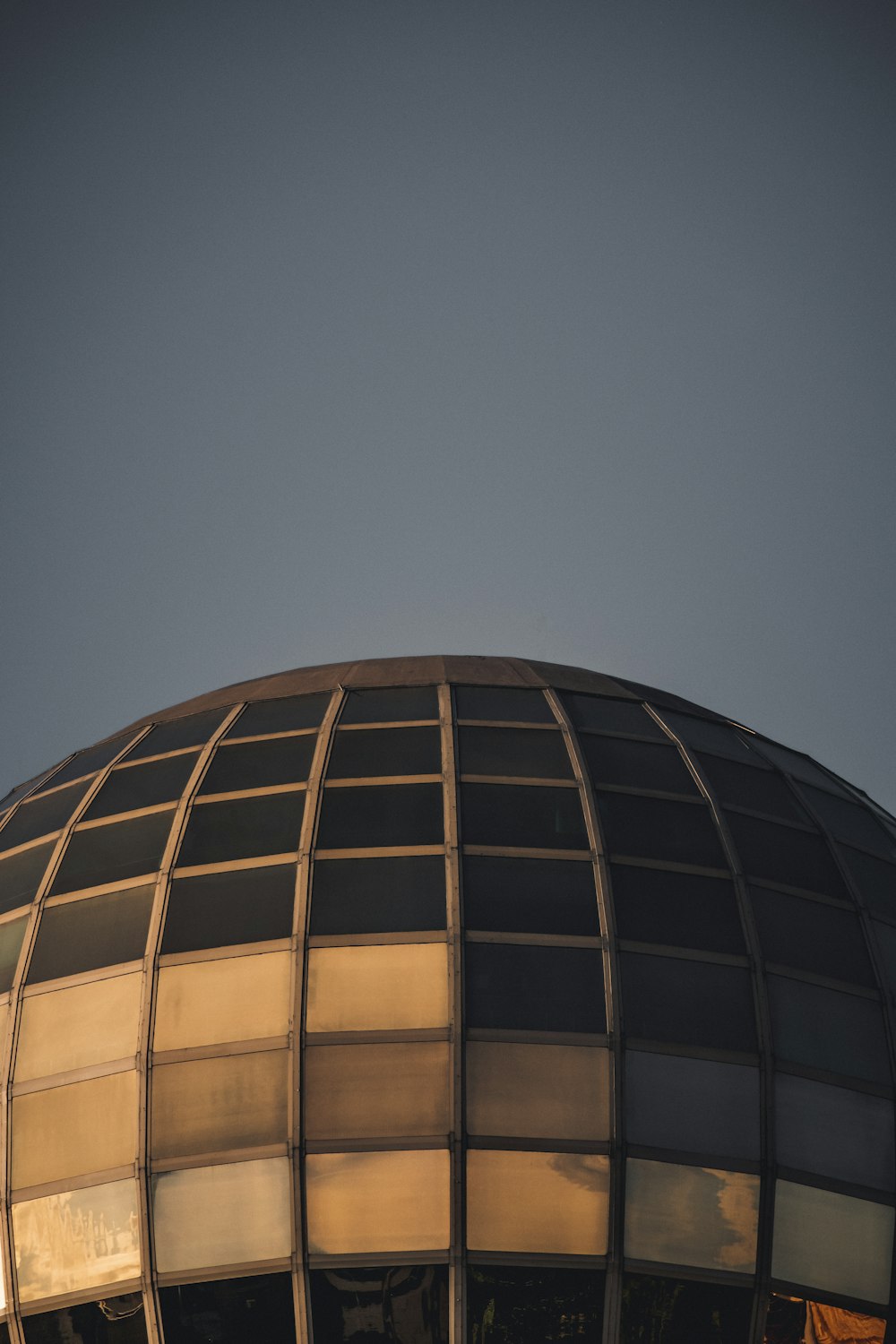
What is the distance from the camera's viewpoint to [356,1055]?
2825 centimetres

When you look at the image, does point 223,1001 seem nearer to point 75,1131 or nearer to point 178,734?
point 75,1131

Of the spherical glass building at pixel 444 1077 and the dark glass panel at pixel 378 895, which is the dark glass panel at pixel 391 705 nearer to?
the spherical glass building at pixel 444 1077

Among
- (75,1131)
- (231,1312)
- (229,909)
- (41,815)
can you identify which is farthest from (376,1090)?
(41,815)

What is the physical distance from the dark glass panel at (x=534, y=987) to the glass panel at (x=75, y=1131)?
6.63 metres

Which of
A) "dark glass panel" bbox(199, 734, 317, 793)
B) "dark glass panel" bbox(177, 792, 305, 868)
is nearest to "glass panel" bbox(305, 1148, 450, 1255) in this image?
"dark glass panel" bbox(177, 792, 305, 868)

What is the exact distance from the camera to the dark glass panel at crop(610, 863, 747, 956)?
30.1 metres

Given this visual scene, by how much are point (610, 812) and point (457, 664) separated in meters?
7.78

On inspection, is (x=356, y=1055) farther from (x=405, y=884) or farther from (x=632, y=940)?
(x=632, y=940)

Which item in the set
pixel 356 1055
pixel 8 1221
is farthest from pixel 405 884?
pixel 8 1221

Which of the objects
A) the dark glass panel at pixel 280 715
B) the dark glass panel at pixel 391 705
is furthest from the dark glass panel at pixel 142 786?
the dark glass panel at pixel 391 705

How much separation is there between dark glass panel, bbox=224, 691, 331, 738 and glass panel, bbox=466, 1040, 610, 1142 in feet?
33.9

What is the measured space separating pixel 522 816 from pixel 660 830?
300 centimetres

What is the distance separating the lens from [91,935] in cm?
3105

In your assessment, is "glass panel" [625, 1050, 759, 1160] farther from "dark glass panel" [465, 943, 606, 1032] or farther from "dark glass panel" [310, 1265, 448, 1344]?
"dark glass panel" [310, 1265, 448, 1344]
